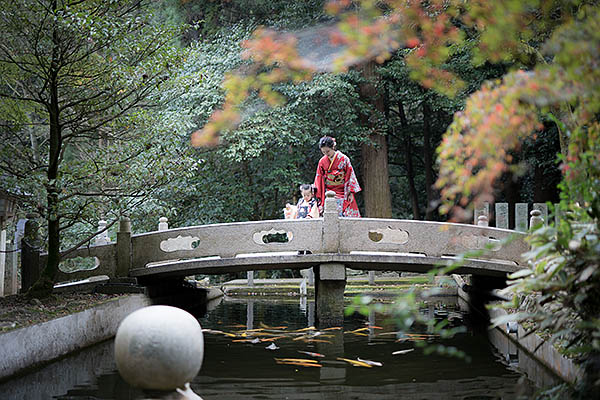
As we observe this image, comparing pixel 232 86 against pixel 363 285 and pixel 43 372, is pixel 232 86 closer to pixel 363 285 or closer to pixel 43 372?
pixel 363 285

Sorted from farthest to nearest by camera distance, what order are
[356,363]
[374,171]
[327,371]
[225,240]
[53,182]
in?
1. [374,171]
2. [225,240]
3. [53,182]
4. [356,363]
5. [327,371]

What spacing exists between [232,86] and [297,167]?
10.9 feet

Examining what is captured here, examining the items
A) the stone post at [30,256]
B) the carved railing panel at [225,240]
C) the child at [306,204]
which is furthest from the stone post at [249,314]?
the stone post at [30,256]

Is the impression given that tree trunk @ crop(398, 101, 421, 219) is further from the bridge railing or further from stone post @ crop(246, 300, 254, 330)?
the bridge railing

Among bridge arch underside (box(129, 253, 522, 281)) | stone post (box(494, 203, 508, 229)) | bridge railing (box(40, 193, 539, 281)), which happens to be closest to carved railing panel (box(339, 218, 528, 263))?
bridge railing (box(40, 193, 539, 281))

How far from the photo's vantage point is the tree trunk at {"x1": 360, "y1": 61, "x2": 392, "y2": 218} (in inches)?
665

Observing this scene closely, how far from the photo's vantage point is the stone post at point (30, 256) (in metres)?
10.1

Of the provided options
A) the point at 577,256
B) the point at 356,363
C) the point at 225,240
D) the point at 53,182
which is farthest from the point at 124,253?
the point at 577,256

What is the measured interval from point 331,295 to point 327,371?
332cm

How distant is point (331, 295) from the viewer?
10.4 m

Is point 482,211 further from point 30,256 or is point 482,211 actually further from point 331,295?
point 30,256

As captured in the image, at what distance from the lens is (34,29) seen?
25.8 ft

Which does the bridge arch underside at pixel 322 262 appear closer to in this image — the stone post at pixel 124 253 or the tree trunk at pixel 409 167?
the stone post at pixel 124 253

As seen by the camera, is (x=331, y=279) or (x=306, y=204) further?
(x=306, y=204)
